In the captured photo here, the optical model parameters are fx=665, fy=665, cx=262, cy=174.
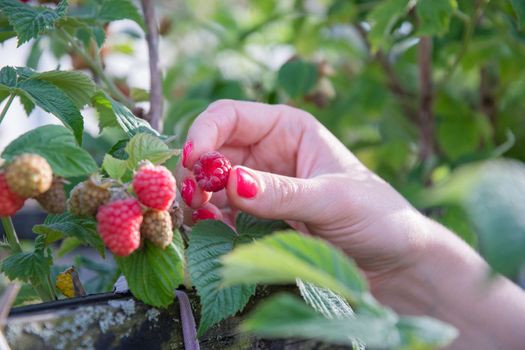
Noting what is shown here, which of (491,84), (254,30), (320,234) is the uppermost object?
(254,30)

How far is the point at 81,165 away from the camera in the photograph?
0.49 m

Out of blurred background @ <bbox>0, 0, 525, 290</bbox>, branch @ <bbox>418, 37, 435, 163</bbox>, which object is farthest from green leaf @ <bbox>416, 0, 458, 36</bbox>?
branch @ <bbox>418, 37, 435, 163</bbox>

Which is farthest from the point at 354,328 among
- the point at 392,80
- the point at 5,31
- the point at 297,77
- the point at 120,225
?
the point at 392,80

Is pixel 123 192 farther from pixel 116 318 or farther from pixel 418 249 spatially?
pixel 418 249

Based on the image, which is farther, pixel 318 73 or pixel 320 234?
pixel 318 73

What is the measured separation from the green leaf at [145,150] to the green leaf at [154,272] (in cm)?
7

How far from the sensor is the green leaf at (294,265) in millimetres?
341

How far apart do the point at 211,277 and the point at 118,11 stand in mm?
426

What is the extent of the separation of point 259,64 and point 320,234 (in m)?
1.00

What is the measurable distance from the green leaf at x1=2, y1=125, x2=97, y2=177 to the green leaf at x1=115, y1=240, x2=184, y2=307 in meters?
0.09

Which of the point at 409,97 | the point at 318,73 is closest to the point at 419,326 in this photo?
the point at 318,73

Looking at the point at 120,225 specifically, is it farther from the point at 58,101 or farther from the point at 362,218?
the point at 362,218

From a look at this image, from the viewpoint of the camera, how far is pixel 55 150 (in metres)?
0.49

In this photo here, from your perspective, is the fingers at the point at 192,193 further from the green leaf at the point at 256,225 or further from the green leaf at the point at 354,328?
the green leaf at the point at 354,328
